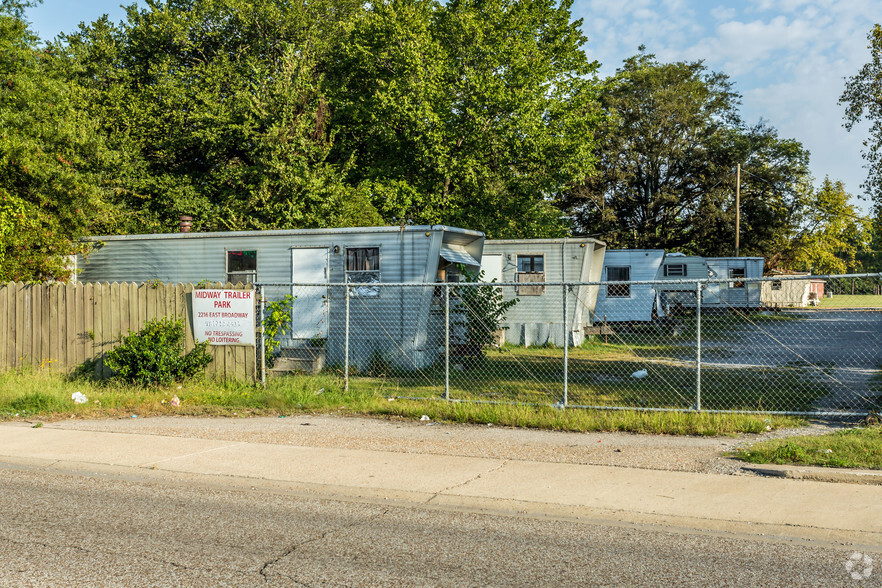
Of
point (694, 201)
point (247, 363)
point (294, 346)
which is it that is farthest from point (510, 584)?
point (694, 201)

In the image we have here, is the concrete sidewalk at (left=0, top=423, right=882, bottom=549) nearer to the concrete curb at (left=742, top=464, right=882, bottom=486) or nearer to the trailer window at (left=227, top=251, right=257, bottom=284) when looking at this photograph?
the concrete curb at (left=742, top=464, right=882, bottom=486)

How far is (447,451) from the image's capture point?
855 centimetres

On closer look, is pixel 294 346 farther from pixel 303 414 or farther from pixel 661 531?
pixel 661 531

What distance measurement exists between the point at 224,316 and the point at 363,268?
3775mm

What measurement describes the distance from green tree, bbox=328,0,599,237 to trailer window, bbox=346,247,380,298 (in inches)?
465

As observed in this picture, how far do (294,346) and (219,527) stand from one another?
970 cm

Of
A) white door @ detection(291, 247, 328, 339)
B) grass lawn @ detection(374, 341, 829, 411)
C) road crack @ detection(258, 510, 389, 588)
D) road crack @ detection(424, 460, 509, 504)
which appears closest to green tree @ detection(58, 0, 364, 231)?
white door @ detection(291, 247, 328, 339)

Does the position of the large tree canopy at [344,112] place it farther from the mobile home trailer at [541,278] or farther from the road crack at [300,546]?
the road crack at [300,546]

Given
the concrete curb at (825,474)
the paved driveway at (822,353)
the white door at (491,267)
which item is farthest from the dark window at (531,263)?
the concrete curb at (825,474)

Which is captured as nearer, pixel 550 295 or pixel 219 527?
pixel 219 527

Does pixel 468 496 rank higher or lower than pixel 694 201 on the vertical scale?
lower

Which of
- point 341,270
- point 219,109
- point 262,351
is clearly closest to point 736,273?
point 219,109

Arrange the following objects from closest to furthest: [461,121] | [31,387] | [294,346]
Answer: [31,387], [294,346], [461,121]

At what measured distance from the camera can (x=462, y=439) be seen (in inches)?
362
